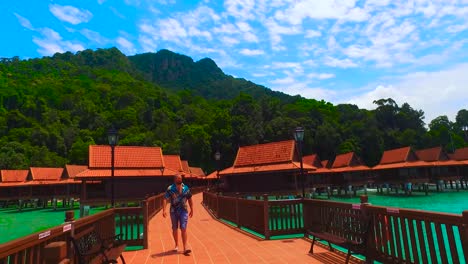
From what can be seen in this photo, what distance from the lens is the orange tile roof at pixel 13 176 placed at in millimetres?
49281

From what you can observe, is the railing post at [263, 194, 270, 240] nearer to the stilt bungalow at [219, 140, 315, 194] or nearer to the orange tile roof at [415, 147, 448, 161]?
the stilt bungalow at [219, 140, 315, 194]

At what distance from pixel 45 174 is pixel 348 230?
49924mm

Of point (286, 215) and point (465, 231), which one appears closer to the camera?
point (465, 231)

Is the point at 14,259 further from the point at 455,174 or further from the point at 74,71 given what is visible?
the point at 74,71

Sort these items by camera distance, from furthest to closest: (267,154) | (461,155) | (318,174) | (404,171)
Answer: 1. (318,174)
2. (461,155)
3. (404,171)
4. (267,154)

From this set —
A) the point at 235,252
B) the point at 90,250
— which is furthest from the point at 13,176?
the point at 90,250

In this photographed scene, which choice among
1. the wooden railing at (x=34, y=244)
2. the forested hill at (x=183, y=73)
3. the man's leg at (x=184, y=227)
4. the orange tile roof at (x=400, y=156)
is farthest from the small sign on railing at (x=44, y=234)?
the forested hill at (x=183, y=73)

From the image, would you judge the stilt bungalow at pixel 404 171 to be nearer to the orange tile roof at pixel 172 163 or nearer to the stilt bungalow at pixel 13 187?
the orange tile roof at pixel 172 163

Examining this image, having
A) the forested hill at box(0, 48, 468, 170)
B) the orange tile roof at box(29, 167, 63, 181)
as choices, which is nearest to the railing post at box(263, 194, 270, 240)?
the orange tile roof at box(29, 167, 63, 181)

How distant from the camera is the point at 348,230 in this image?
6793 mm

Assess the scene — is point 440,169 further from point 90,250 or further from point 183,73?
point 183,73

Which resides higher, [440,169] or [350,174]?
[440,169]

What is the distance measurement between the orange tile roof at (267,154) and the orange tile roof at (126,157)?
8.03m

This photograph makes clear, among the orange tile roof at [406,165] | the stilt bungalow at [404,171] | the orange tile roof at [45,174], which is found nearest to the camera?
A: the orange tile roof at [406,165]
